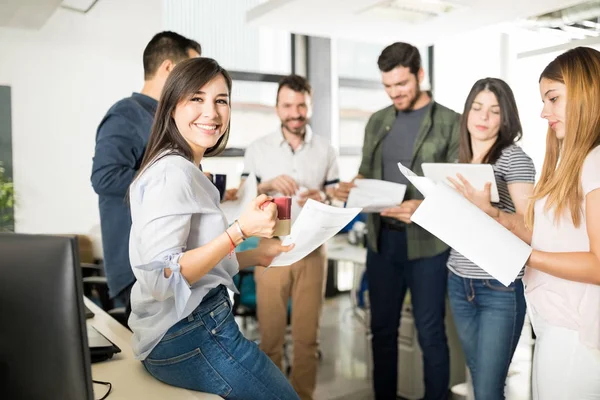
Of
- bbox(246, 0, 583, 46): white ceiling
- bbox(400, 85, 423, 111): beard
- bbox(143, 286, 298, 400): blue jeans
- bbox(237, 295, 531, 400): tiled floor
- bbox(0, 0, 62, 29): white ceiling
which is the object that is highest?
bbox(246, 0, 583, 46): white ceiling

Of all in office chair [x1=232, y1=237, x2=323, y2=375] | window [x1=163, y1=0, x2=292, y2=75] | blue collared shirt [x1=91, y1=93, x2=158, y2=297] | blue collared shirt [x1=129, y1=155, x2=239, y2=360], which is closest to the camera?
blue collared shirt [x1=129, y1=155, x2=239, y2=360]

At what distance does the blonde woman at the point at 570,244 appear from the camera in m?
1.38

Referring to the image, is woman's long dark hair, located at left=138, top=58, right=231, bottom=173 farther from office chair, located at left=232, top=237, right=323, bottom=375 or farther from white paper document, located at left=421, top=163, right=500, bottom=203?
office chair, located at left=232, top=237, right=323, bottom=375

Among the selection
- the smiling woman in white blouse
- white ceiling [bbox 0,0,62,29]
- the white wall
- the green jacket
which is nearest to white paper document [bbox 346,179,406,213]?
the green jacket

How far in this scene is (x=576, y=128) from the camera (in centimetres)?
143

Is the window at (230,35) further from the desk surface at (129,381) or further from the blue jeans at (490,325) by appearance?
the desk surface at (129,381)

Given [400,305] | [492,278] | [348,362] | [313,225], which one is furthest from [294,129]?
[348,362]

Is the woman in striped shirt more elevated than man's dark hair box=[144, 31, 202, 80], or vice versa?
man's dark hair box=[144, 31, 202, 80]

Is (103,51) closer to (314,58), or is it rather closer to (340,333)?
Answer: (314,58)

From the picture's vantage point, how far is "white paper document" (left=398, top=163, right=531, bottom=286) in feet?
4.70

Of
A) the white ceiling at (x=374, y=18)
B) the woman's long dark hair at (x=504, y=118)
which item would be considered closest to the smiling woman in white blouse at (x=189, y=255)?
the woman's long dark hair at (x=504, y=118)

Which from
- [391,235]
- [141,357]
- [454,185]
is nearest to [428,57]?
[391,235]

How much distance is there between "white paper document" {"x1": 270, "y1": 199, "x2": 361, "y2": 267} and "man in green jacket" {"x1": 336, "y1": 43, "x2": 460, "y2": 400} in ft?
2.81

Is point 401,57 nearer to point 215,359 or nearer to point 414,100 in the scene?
point 414,100
